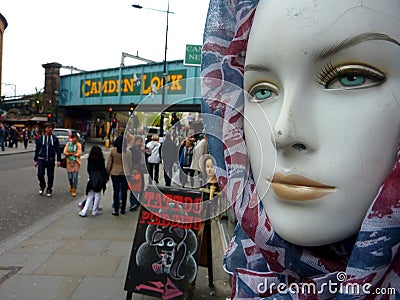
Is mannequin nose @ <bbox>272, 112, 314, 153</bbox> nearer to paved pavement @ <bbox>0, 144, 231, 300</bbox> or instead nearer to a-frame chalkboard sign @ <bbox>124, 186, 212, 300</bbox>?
a-frame chalkboard sign @ <bbox>124, 186, 212, 300</bbox>

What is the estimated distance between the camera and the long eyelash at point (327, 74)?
0.89 meters

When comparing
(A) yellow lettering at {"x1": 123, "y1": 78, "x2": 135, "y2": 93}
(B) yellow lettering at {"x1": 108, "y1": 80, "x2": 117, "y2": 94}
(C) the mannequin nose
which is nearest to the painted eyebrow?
(C) the mannequin nose

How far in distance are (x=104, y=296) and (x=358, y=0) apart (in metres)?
3.16

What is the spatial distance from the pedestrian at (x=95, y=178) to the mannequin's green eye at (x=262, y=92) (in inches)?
207

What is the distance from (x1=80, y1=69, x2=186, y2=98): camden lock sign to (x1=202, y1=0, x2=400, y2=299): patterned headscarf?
15119mm

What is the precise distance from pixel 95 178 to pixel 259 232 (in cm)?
538

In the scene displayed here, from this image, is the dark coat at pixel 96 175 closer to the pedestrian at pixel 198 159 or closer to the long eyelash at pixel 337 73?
the pedestrian at pixel 198 159

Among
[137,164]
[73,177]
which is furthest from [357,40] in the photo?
[73,177]

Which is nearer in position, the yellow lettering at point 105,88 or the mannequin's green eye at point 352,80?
the mannequin's green eye at point 352,80

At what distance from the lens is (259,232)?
1.06m

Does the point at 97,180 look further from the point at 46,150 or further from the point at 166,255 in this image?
the point at 166,255

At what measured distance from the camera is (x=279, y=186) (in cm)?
97

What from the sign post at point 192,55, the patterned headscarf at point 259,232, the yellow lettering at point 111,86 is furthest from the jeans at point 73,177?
the yellow lettering at point 111,86

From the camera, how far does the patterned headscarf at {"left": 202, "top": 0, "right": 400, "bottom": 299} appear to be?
84 cm
